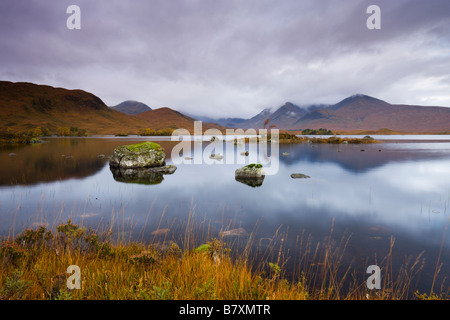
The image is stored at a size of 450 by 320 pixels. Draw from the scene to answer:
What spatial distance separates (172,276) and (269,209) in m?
7.41

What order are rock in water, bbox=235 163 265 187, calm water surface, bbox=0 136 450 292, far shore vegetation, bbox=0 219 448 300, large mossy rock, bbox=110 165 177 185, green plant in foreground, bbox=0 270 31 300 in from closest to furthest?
green plant in foreground, bbox=0 270 31 300 < far shore vegetation, bbox=0 219 448 300 < calm water surface, bbox=0 136 450 292 < large mossy rock, bbox=110 165 177 185 < rock in water, bbox=235 163 265 187

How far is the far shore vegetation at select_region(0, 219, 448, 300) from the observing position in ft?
12.2

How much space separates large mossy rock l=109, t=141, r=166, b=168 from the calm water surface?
3882 millimetres

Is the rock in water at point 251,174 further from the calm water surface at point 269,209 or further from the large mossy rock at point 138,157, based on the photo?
the large mossy rock at point 138,157

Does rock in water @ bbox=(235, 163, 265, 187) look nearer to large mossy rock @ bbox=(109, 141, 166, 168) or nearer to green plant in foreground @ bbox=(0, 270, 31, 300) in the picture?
large mossy rock @ bbox=(109, 141, 166, 168)

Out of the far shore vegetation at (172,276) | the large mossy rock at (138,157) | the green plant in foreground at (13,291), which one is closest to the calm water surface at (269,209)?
the far shore vegetation at (172,276)

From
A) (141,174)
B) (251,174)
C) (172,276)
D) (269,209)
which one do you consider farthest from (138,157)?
(172,276)

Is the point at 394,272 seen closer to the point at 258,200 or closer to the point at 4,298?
the point at 258,200

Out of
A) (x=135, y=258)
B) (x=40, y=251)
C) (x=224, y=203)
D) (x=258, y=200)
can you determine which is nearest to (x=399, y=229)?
(x=258, y=200)

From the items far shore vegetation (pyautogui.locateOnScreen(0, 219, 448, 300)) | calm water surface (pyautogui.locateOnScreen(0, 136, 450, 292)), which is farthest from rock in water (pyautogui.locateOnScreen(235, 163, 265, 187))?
far shore vegetation (pyautogui.locateOnScreen(0, 219, 448, 300))

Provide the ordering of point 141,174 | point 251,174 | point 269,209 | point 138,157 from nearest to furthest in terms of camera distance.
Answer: point 269,209 < point 251,174 < point 141,174 < point 138,157

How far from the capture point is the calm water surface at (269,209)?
736 cm

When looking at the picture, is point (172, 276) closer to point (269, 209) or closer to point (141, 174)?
point (269, 209)

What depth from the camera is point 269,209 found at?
10.9 meters
